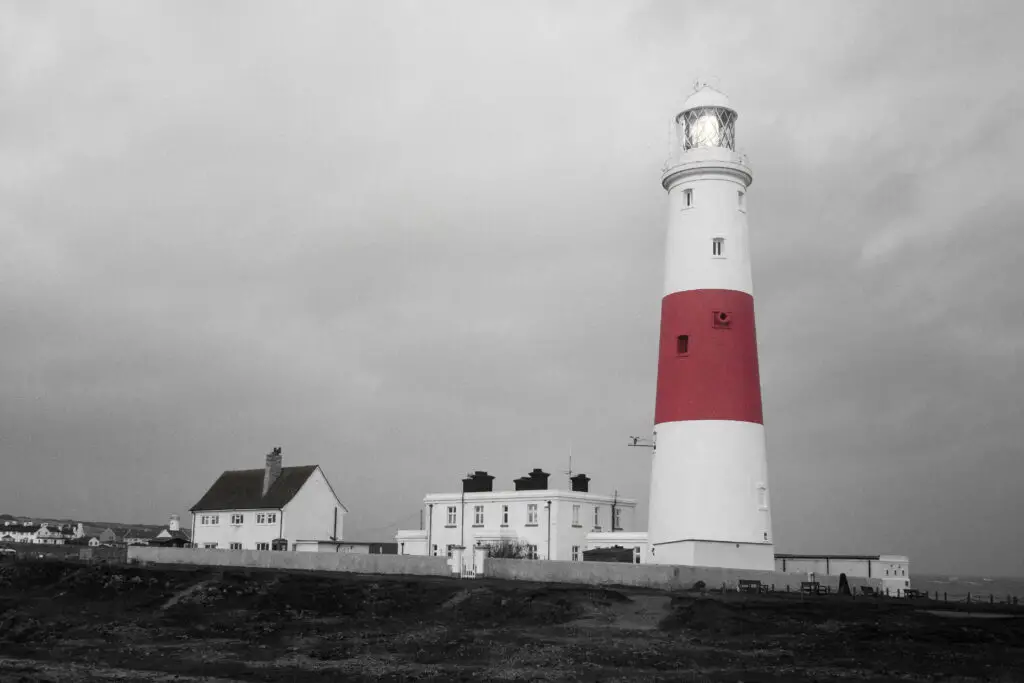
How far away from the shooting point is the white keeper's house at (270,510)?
62.2 m

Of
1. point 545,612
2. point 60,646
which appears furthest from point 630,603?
point 60,646

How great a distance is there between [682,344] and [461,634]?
1397 cm

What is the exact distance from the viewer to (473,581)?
41188mm

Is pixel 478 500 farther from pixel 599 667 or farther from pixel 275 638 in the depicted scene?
pixel 599 667

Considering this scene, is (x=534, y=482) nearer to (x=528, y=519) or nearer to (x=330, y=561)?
(x=528, y=519)

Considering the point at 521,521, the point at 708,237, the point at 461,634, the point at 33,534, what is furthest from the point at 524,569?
the point at 33,534

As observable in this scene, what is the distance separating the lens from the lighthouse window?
3959 cm

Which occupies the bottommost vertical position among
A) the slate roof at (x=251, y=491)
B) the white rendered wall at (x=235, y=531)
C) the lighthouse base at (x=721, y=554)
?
the lighthouse base at (x=721, y=554)

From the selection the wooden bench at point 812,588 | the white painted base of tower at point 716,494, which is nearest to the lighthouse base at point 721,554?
the white painted base of tower at point 716,494

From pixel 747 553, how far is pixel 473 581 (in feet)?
34.1

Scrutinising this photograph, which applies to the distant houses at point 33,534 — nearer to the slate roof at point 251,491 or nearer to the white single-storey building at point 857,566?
the slate roof at point 251,491

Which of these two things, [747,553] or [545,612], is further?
[747,553]

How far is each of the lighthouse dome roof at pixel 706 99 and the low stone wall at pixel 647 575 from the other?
691 inches

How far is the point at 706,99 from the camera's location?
137 feet
